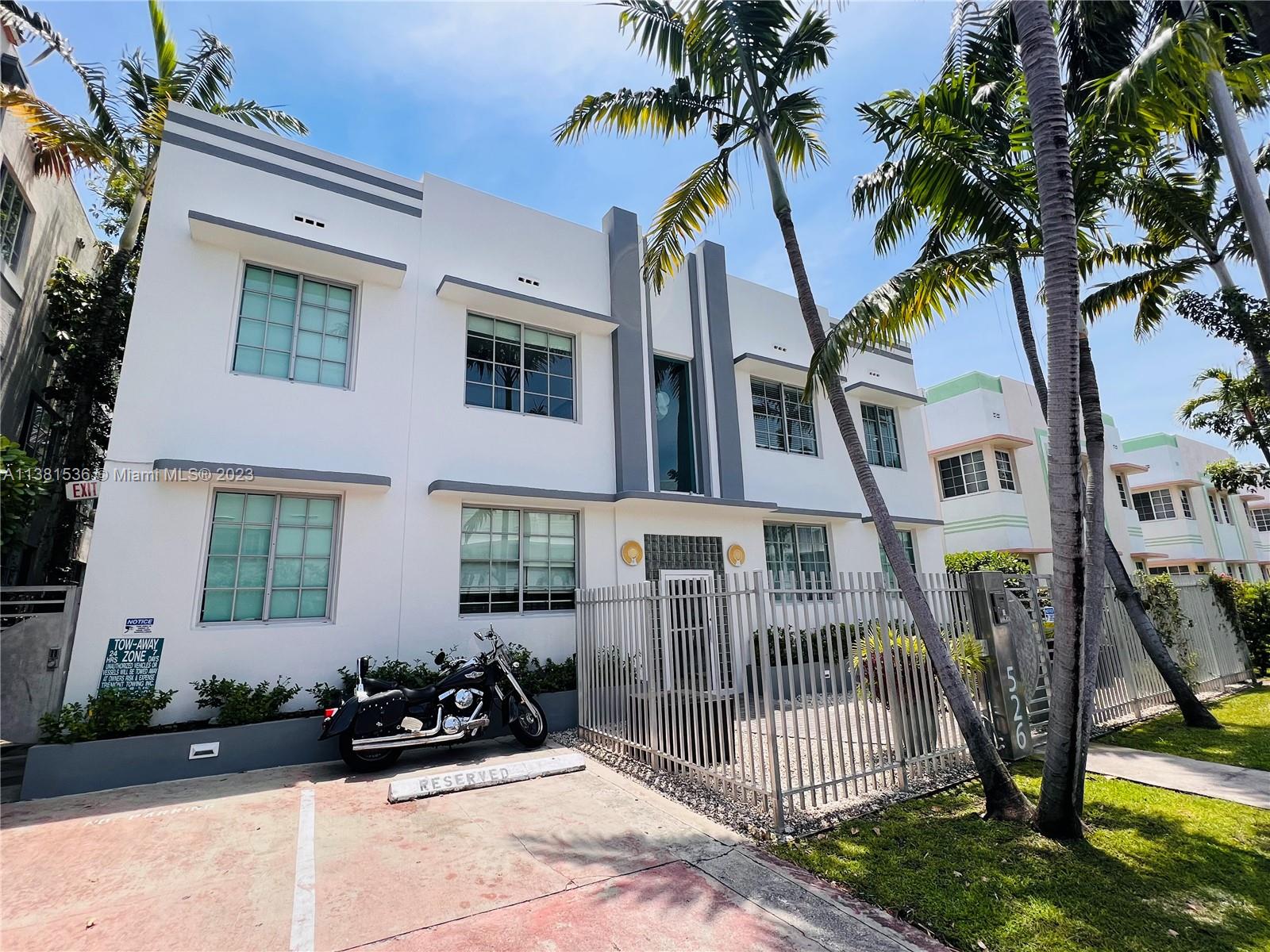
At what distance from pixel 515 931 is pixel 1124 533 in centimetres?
2779

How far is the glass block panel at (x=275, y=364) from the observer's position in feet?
26.4

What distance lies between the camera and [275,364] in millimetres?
8117

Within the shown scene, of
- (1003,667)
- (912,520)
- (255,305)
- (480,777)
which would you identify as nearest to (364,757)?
(480,777)

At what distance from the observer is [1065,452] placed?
14.5 ft

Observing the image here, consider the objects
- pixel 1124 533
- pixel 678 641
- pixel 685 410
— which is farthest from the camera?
pixel 1124 533

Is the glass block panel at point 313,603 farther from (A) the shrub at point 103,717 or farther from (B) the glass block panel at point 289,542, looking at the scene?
(A) the shrub at point 103,717

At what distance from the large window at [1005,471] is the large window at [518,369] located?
1598cm

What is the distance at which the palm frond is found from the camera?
24.6ft

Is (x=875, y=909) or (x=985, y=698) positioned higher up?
(x=985, y=698)

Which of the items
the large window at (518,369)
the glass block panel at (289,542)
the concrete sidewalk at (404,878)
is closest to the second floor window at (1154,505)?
the large window at (518,369)

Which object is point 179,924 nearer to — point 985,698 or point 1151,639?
point 985,698

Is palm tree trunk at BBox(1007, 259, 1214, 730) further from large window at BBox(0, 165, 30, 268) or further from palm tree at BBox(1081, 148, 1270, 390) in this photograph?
large window at BBox(0, 165, 30, 268)

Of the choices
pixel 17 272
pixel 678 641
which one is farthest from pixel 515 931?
pixel 17 272

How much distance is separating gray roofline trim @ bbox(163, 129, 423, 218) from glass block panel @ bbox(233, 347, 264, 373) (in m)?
2.62
